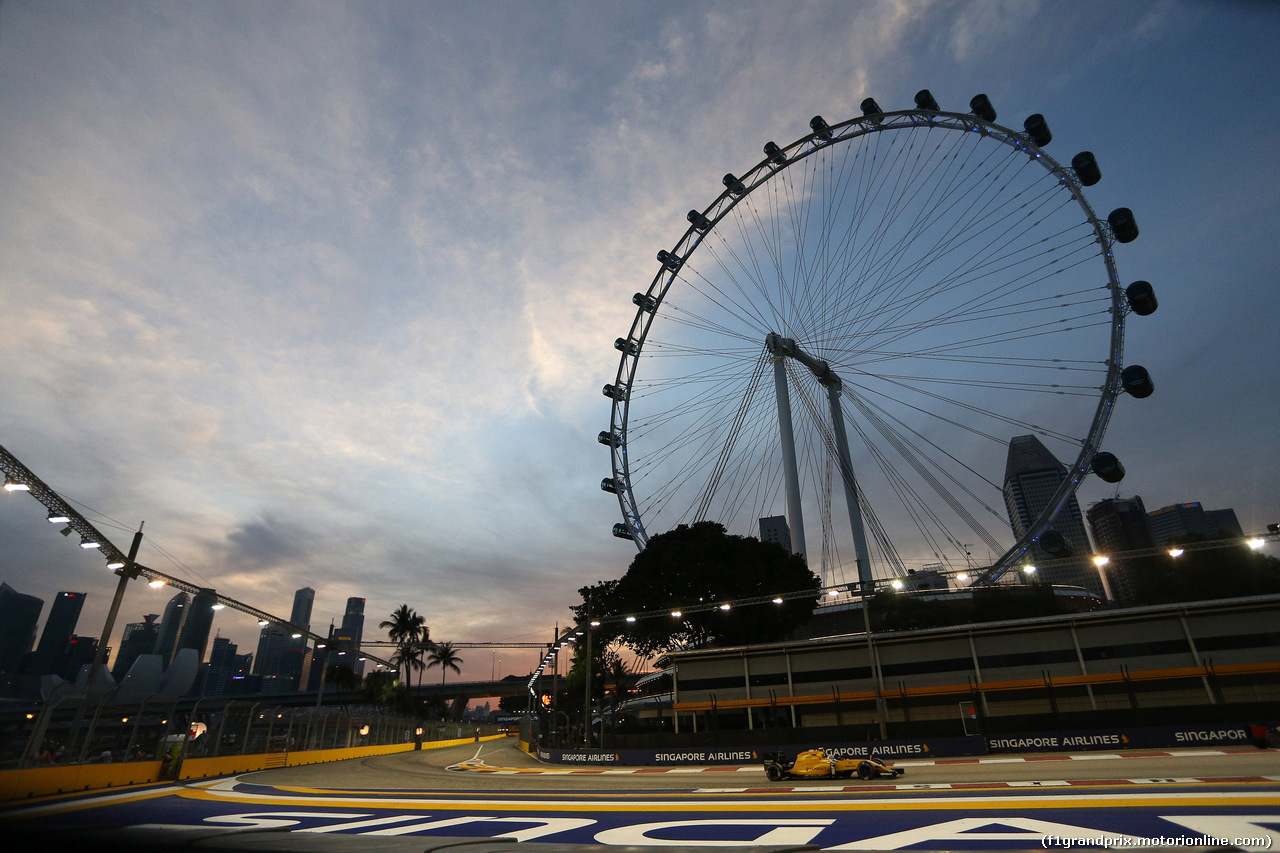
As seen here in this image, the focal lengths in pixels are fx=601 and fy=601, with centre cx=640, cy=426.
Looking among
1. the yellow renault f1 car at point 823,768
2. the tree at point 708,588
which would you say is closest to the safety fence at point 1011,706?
the tree at point 708,588

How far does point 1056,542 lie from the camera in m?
42.3

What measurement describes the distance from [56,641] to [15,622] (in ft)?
280

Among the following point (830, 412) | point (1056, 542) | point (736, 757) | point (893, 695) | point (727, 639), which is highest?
point (830, 412)

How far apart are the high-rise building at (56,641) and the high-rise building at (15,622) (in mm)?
52262

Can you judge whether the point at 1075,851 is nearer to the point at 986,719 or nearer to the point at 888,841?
the point at 888,841

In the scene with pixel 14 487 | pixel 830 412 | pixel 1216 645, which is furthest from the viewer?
pixel 830 412

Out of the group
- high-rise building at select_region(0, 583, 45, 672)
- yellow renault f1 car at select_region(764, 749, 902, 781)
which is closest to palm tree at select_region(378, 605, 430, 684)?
high-rise building at select_region(0, 583, 45, 672)

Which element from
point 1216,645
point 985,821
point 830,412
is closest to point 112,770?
point 985,821

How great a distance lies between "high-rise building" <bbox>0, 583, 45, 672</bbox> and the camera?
50.1 meters

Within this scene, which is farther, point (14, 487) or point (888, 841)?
point (14, 487)

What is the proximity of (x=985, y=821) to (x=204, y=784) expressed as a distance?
1164 inches

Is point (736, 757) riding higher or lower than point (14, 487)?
lower

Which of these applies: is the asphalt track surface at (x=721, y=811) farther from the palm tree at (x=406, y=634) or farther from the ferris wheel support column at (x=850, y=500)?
the palm tree at (x=406, y=634)

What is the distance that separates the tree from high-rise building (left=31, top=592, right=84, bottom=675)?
108333 mm
